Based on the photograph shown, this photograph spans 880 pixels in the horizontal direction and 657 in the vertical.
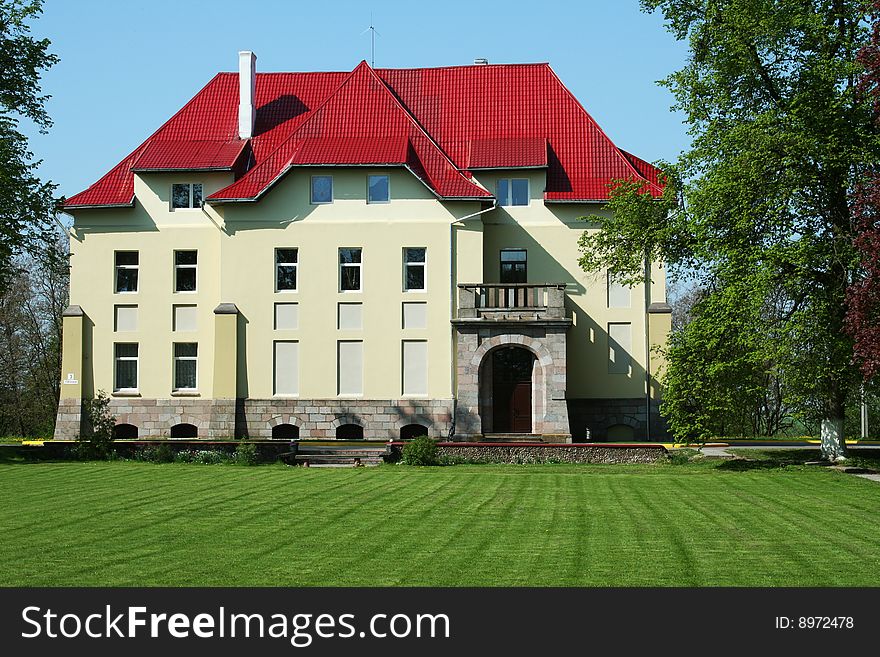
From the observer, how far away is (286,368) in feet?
126

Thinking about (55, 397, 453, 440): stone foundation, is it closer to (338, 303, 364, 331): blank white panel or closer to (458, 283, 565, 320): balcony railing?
(338, 303, 364, 331): blank white panel

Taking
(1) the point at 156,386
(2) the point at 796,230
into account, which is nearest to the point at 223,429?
(1) the point at 156,386

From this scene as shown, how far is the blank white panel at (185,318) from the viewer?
3969cm

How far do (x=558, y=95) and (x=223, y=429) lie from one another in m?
18.4

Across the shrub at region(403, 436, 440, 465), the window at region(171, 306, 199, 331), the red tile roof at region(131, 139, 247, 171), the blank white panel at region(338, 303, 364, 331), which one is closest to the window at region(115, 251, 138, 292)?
the window at region(171, 306, 199, 331)

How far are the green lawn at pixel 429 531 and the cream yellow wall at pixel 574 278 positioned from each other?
15439mm

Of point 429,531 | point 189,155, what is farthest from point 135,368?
point 429,531

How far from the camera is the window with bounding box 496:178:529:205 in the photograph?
39.8 metres

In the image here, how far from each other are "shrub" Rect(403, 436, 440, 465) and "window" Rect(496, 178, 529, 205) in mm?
13684

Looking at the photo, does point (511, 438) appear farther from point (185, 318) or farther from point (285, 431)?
point (185, 318)

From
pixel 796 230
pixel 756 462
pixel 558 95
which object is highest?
pixel 558 95

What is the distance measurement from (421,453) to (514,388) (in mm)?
10485
